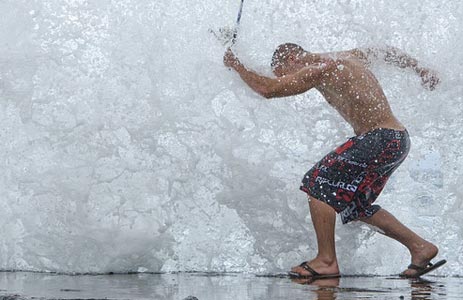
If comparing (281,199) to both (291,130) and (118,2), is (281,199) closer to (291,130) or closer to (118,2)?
(291,130)

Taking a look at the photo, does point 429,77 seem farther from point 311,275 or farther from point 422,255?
point 311,275

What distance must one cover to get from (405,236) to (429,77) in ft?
3.54

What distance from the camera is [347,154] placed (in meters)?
6.71

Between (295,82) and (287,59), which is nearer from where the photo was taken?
(295,82)

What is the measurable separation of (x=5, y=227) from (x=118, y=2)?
2.27 metres

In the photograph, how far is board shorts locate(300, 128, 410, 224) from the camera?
22.0 ft

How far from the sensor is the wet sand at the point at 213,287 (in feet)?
16.6

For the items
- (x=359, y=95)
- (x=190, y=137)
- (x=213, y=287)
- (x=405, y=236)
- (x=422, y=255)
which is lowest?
(x=213, y=287)

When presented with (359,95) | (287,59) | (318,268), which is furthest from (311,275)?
(287,59)

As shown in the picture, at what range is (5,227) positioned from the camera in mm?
7539

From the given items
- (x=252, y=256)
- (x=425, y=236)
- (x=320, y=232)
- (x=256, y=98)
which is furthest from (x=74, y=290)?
(x=425, y=236)

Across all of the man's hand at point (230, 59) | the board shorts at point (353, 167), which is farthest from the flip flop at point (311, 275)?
the man's hand at point (230, 59)

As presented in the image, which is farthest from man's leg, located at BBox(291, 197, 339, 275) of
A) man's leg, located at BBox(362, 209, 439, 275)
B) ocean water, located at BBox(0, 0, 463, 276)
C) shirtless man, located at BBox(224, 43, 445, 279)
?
ocean water, located at BBox(0, 0, 463, 276)

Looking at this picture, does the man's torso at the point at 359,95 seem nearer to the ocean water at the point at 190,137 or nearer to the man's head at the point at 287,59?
the man's head at the point at 287,59
